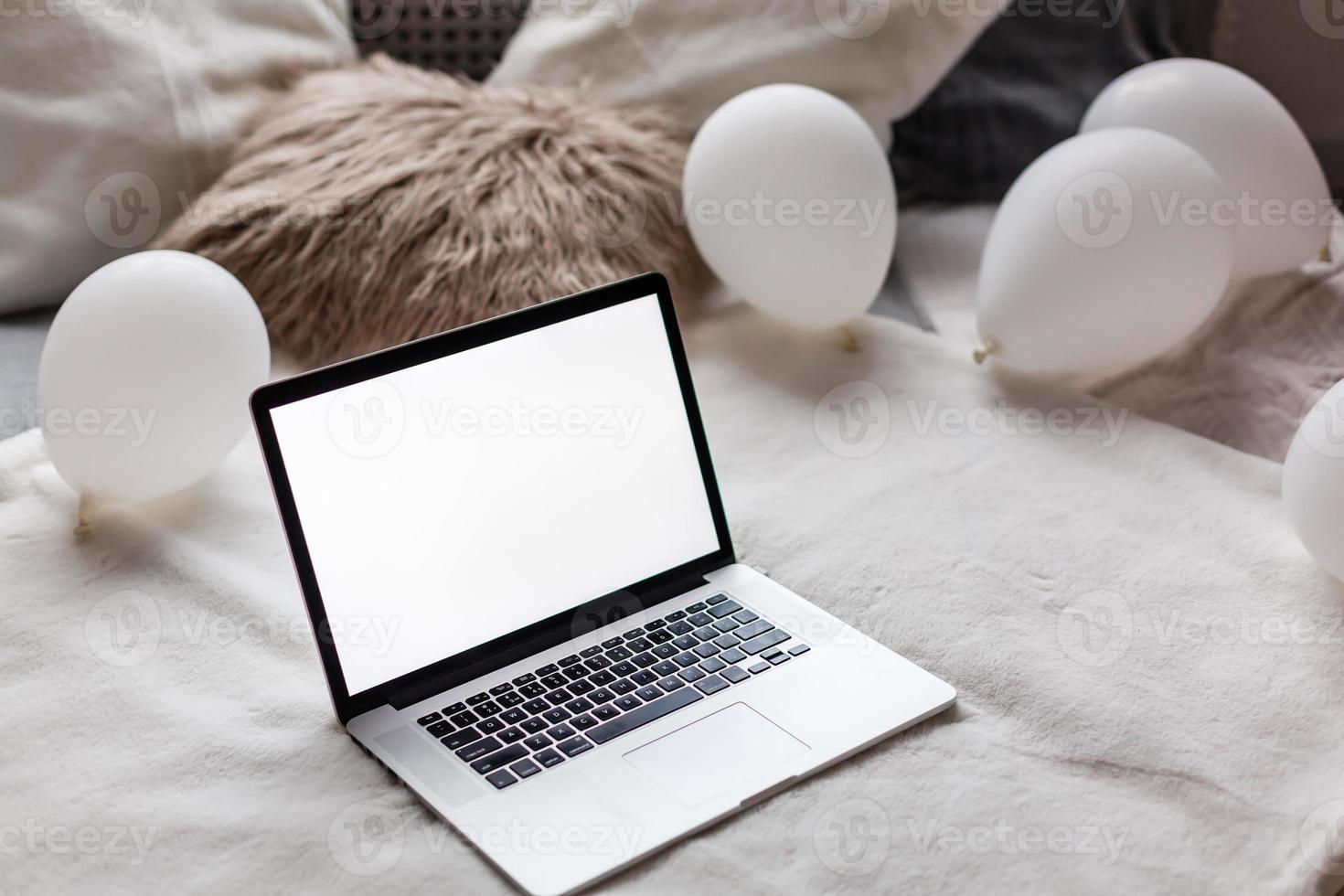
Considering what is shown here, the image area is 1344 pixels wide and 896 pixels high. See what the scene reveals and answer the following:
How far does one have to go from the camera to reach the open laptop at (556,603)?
0.69 m

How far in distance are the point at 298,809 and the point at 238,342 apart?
1.26 ft

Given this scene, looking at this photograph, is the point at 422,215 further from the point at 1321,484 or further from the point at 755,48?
the point at 1321,484

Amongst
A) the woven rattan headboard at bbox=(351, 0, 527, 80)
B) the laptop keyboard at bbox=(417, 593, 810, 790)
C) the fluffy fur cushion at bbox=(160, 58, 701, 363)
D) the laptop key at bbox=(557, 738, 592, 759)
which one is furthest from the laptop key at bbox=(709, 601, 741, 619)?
the woven rattan headboard at bbox=(351, 0, 527, 80)

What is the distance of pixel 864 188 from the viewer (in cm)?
111

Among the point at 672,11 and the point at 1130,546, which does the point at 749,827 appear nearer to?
the point at 1130,546

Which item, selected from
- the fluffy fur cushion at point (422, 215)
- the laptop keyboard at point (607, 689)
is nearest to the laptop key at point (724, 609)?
the laptop keyboard at point (607, 689)

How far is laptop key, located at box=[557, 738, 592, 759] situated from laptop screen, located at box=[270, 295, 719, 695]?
0.10m

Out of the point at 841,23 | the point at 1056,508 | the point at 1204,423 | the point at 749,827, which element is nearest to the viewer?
the point at 749,827

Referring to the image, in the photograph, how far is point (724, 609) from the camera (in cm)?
→ 83

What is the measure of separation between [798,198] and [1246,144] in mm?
455

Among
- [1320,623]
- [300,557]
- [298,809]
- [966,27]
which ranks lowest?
[1320,623]

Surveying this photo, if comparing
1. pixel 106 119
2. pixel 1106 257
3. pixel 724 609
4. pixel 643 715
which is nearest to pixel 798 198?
pixel 1106 257

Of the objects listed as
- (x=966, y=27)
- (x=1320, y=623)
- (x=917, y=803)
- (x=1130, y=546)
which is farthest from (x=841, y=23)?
(x=917, y=803)

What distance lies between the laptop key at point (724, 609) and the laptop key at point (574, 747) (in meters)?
0.15
